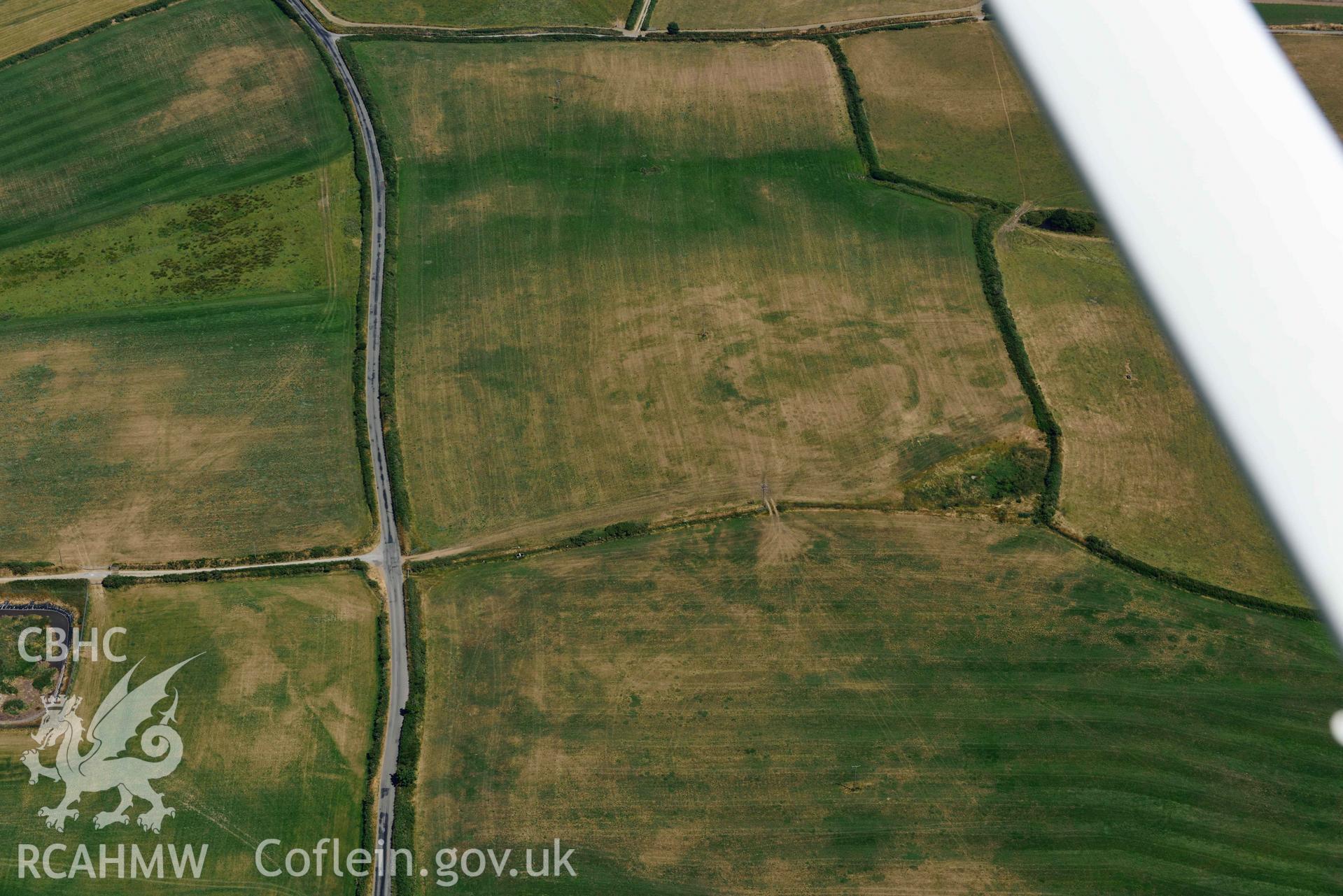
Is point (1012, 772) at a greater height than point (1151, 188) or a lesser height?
lesser

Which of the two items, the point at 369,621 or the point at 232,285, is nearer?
the point at 369,621

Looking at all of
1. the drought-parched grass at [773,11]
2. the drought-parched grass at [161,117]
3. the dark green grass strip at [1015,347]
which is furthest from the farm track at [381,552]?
the drought-parched grass at [773,11]

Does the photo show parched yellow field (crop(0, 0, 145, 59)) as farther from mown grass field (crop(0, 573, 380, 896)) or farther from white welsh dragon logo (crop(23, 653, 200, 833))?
white welsh dragon logo (crop(23, 653, 200, 833))

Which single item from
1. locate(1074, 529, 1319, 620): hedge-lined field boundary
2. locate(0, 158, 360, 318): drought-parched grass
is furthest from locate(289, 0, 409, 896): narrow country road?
locate(1074, 529, 1319, 620): hedge-lined field boundary

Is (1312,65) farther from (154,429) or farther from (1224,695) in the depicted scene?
(154,429)

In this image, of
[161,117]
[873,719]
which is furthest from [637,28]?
[873,719]

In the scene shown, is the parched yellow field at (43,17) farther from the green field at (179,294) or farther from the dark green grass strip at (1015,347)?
the dark green grass strip at (1015,347)

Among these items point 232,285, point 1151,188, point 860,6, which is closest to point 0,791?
point 232,285

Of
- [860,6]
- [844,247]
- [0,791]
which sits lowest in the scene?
[0,791]
